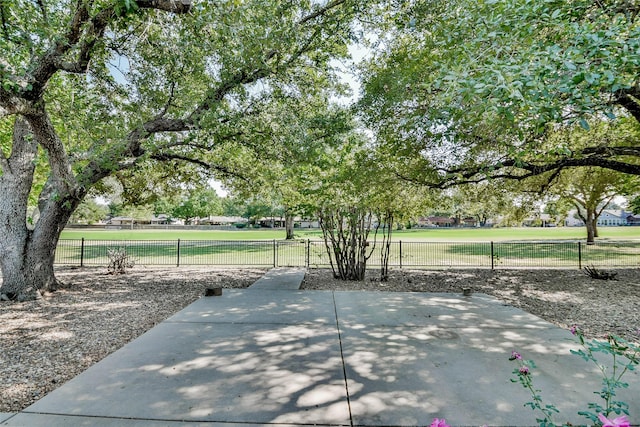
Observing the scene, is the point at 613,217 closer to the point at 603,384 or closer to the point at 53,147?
the point at 603,384

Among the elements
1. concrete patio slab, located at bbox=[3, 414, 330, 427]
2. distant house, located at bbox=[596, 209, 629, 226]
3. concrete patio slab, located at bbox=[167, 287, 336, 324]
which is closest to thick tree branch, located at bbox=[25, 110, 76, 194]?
concrete patio slab, located at bbox=[167, 287, 336, 324]

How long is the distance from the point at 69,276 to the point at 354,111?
9850 mm

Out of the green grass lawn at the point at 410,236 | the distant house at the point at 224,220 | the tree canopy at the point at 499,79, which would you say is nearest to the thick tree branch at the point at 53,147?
the tree canopy at the point at 499,79

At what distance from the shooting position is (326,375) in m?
3.47

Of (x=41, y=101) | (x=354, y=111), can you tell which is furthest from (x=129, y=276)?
(x=354, y=111)

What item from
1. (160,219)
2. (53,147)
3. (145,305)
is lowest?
(145,305)

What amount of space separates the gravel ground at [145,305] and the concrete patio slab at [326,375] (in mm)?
581

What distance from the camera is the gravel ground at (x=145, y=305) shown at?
13.3 ft

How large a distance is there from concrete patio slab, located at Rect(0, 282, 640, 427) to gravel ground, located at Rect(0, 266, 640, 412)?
581mm

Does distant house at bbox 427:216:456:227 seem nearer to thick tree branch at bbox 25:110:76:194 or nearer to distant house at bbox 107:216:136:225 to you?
distant house at bbox 107:216:136:225

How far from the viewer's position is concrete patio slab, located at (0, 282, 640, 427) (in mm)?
2781

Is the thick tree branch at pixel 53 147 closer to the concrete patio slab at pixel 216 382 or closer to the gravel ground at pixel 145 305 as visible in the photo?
the gravel ground at pixel 145 305

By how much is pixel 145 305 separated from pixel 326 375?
194 inches

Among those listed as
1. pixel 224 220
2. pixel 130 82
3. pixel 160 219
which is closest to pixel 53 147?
pixel 130 82
